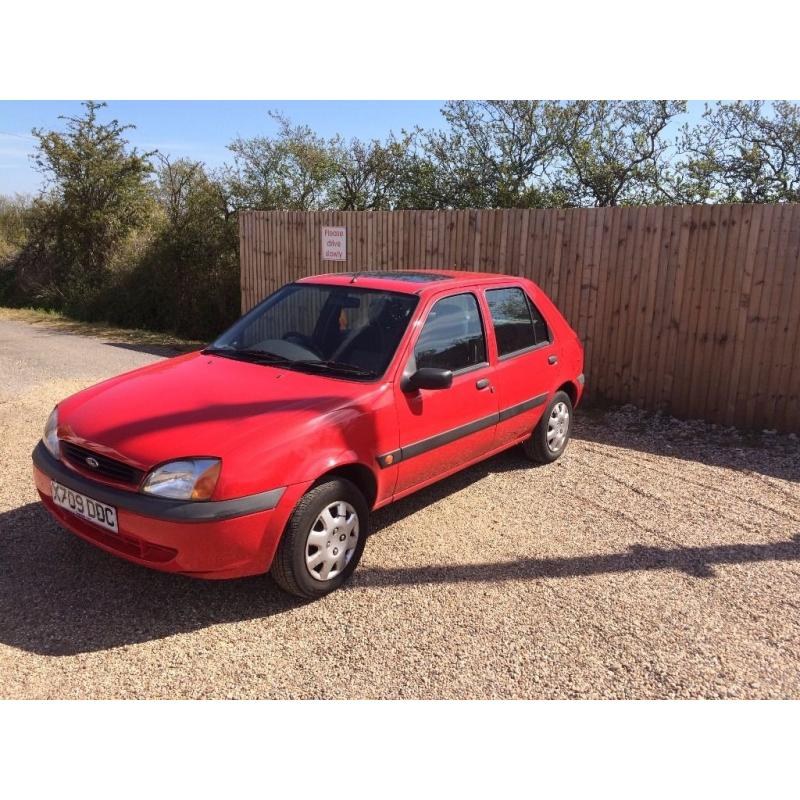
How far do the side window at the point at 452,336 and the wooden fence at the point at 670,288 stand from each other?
3652 millimetres

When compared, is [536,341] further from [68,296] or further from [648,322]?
[68,296]

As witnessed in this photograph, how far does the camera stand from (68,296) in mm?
18969

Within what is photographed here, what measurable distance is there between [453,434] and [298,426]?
135 centimetres

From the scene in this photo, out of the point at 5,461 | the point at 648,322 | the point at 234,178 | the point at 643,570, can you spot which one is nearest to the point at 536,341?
the point at 643,570

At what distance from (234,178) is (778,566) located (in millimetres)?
14072

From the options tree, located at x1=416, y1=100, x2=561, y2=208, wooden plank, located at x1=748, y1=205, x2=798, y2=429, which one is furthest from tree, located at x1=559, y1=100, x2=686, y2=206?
wooden plank, located at x1=748, y1=205, x2=798, y2=429

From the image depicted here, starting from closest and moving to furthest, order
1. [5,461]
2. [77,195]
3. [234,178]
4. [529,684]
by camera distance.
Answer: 1. [529,684]
2. [5,461]
3. [234,178]
4. [77,195]

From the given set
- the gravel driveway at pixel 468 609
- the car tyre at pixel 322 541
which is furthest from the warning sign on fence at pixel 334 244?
the car tyre at pixel 322 541

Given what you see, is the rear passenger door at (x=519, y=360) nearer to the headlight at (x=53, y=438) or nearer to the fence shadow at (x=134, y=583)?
the fence shadow at (x=134, y=583)

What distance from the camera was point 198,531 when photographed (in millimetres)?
3189

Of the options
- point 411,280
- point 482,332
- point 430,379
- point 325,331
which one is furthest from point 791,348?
point 325,331

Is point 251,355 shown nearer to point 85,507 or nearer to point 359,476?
point 359,476

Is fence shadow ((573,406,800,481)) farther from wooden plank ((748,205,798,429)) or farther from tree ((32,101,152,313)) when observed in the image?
tree ((32,101,152,313))

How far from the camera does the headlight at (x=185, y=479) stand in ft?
10.6
